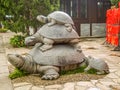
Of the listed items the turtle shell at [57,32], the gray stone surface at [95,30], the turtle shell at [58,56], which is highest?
the turtle shell at [57,32]

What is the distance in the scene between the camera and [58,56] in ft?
17.6

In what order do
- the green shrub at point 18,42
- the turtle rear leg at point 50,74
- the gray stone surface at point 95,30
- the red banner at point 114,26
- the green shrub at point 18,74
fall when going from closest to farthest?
the turtle rear leg at point 50,74
the green shrub at point 18,74
the red banner at point 114,26
the green shrub at point 18,42
the gray stone surface at point 95,30

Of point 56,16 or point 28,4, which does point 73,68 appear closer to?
point 56,16

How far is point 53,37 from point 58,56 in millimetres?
434

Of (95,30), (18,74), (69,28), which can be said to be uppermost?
(69,28)

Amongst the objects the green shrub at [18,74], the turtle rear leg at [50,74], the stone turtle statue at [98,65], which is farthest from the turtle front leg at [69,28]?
the green shrub at [18,74]

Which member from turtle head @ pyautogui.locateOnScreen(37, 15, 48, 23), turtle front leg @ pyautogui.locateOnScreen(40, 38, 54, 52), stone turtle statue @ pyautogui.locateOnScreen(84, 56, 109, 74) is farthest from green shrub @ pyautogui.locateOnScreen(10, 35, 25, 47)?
stone turtle statue @ pyautogui.locateOnScreen(84, 56, 109, 74)

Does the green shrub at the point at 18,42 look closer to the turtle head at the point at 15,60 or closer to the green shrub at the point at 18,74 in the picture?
the green shrub at the point at 18,74

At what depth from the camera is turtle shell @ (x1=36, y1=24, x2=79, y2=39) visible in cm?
549

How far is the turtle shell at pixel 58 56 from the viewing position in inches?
210

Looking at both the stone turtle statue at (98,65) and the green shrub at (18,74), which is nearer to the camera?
the green shrub at (18,74)

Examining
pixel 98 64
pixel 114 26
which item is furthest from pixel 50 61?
pixel 114 26

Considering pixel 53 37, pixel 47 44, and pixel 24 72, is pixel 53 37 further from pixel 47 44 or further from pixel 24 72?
pixel 24 72

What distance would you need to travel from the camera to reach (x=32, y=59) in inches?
215
